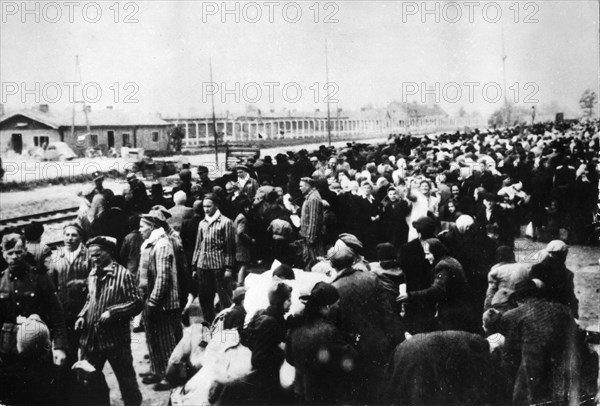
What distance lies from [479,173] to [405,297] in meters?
6.43

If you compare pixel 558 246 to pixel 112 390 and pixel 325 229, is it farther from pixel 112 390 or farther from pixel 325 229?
pixel 112 390

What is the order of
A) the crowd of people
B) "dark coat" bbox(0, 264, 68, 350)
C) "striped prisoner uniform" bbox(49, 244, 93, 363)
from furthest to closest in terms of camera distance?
1. "striped prisoner uniform" bbox(49, 244, 93, 363)
2. "dark coat" bbox(0, 264, 68, 350)
3. the crowd of people

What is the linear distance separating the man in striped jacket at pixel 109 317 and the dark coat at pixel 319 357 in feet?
5.33

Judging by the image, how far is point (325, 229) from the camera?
8461 millimetres

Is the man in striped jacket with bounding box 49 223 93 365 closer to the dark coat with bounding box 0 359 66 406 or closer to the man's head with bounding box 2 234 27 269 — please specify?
the man's head with bounding box 2 234 27 269

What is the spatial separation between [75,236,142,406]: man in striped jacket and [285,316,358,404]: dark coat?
1623 millimetres

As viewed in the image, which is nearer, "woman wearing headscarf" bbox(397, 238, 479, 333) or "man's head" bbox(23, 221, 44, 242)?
"woman wearing headscarf" bbox(397, 238, 479, 333)

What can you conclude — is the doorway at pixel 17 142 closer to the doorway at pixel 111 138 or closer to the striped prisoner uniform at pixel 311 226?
the doorway at pixel 111 138

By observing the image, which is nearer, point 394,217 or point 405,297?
point 405,297

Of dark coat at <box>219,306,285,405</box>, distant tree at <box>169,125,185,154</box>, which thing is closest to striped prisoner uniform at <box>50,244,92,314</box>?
dark coat at <box>219,306,285,405</box>

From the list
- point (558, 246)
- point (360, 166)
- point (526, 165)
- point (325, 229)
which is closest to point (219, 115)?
point (360, 166)

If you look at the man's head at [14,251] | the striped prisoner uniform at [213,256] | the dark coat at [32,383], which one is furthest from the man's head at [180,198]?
the dark coat at [32,383]

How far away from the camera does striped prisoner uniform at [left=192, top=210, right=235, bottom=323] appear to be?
23.1ft

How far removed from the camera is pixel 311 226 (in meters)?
8.22
